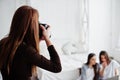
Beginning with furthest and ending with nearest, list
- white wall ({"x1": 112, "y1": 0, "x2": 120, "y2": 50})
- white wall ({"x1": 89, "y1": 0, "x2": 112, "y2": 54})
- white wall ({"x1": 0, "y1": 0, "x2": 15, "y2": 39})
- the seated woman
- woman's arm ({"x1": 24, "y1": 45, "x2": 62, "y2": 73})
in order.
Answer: white wall ({"x1": 112, "y1": 0, "x2": 120, "y2": 50}) → white wall ({"x1": 89, "y1": 0, "x2": 112, "y2": 54}) → white wall ({"x1": 0, "y1": 0, "x2": 15, "y2": 39}) → the seated woman → woman's arm ({"x1": 24, "y1": 45, "x2": 62, "y2": 73})

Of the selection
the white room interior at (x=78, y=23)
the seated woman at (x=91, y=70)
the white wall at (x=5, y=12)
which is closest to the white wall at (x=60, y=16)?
the white room interior at (x=78, y=23)

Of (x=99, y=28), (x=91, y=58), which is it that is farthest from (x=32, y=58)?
(x=99, y=28)

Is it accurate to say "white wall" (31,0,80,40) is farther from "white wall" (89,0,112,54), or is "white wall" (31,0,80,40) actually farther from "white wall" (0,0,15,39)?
"white wall" (0,0,15,39)

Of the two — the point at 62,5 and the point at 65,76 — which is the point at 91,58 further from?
the point at 62,5

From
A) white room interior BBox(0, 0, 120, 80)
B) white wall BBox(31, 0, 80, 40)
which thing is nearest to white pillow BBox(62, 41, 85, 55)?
white room interior BBox(0, 0, 120, 80)

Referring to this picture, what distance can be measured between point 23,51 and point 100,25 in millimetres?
4097

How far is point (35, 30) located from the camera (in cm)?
98

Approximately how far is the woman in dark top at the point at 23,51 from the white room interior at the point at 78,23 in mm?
3012

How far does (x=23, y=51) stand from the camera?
964mm

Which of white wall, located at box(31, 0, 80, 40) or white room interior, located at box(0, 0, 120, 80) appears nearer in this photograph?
white room interior, located at box(0, 0, 120, 80)

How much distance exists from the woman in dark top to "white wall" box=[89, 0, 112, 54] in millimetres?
3856

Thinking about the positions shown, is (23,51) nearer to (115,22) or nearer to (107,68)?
(107,68)

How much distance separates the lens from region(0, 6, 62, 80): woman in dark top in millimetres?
963

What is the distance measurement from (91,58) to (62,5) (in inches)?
70.0
